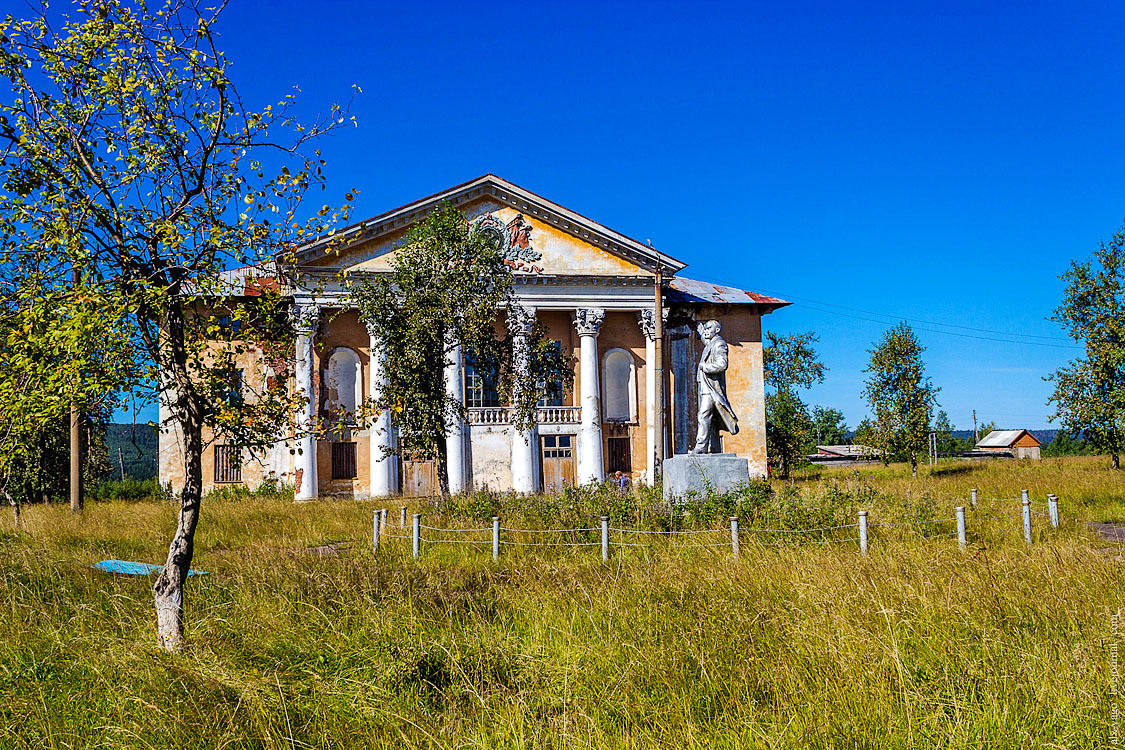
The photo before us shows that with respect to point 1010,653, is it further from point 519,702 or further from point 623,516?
point 623,516

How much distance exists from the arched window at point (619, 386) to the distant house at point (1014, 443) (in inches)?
2244

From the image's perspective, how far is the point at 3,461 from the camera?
5.50 m

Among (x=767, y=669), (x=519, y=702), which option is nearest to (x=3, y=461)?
(x=519, y=702)

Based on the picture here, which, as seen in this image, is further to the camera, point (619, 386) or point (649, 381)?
point (619, 386)

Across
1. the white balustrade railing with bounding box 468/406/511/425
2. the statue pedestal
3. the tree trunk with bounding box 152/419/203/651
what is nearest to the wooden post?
the statue pedestal

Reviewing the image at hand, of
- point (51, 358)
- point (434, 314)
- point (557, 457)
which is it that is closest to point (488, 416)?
point (557, 457)

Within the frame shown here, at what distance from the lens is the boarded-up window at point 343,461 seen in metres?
30.9

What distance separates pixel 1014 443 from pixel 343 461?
231ft

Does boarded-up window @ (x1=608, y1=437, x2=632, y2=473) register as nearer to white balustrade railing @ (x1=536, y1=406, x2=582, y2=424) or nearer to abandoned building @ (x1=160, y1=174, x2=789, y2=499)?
abandoned building @ (x1=160, y1=174, x2=789, y2=499)

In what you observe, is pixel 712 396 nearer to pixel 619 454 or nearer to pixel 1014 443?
pixel 619 454

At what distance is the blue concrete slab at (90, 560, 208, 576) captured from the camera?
380 inches

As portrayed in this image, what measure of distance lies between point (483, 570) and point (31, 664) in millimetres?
4935

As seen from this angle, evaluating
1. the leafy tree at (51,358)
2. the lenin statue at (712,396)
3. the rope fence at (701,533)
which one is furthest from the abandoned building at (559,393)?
the leafy tree at (51,358)

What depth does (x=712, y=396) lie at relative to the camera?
1552 cm
